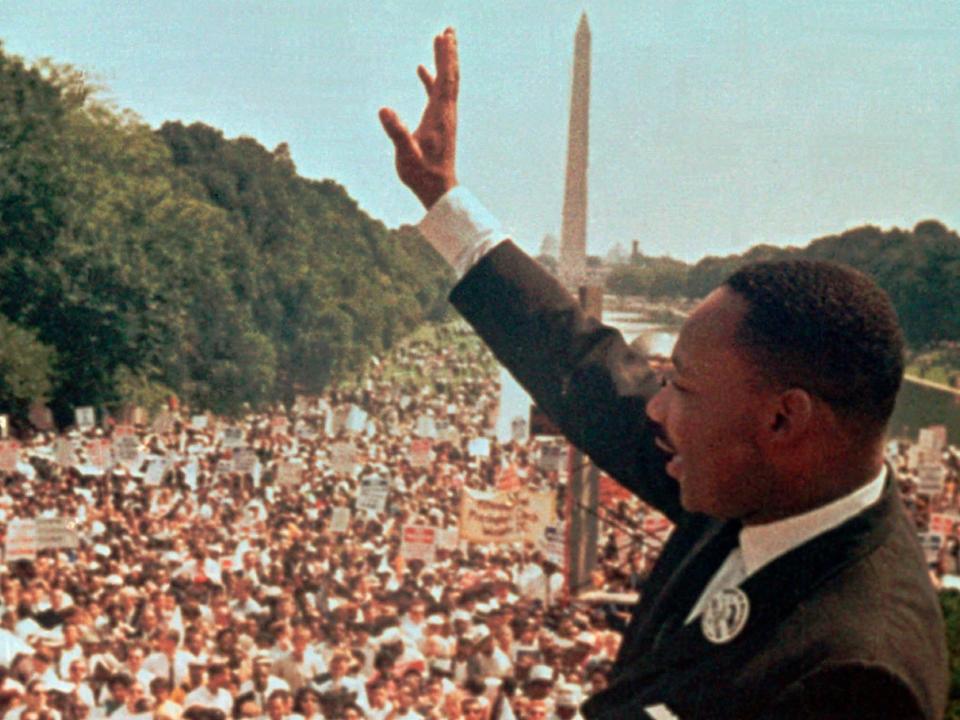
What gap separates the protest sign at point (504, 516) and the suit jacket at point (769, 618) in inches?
497

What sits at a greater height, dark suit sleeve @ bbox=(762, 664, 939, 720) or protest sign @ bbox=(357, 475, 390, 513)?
dark suit sleeve @ bbox=(762, 664, 939, 720)

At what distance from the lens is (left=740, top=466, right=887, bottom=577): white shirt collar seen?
146 centimetres

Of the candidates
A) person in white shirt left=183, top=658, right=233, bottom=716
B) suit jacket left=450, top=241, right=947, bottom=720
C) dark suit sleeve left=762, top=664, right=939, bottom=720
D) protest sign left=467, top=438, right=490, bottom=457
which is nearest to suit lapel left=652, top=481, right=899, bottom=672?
suit jacket left=450, top=241, right=947, bottom=720

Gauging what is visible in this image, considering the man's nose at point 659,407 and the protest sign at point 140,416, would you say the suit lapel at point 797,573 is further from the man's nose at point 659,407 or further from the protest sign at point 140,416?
the protest sign at point 140,416

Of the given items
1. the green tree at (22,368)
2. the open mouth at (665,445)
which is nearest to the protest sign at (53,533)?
the open mouth at (665,445)

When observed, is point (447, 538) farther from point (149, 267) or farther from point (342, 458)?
point (149, 267)

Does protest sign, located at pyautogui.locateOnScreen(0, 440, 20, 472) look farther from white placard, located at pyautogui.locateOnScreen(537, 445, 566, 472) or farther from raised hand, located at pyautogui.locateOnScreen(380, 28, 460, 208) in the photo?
raised hand, located at pyautogui.locateOnScreen(380, 28, 460, 208)

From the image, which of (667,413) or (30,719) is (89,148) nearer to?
(30,719)

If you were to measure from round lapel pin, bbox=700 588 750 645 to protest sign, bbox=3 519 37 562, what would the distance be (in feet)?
43.1

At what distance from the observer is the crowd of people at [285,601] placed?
358 inches

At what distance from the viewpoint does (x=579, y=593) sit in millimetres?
14203

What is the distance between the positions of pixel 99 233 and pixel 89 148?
562 centimetres

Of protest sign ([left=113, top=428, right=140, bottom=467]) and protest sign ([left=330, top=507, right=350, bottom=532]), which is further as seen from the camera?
protest sign ([left=113, top=428, right=140, bottom=467])

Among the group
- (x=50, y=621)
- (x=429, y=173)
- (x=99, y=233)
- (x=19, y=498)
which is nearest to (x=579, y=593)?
(x=50, y=621)
